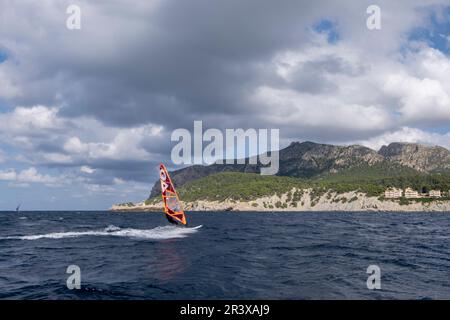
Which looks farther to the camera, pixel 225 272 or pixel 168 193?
pixel 168 193

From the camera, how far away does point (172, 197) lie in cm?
6450

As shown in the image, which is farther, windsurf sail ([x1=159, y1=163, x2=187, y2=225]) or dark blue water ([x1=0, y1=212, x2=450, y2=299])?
windsurf sail ([x1=159, y1=163, x2=187, y2=225])

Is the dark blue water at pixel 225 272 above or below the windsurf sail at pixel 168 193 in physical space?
below

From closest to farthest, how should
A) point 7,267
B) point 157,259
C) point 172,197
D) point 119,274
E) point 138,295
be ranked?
1. point 138,295
2. point 119,274
3. point 7,267
4. point 157,259
5. point 172,197

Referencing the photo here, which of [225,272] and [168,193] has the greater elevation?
[168,193]

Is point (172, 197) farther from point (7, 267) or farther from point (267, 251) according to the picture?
point (7, 267)

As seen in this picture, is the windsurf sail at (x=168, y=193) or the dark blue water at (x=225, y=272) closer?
the dark blue water at (x=225, y=272)

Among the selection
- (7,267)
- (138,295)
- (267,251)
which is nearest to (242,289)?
(138,295)

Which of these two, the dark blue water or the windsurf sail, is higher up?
the windsurf sail
